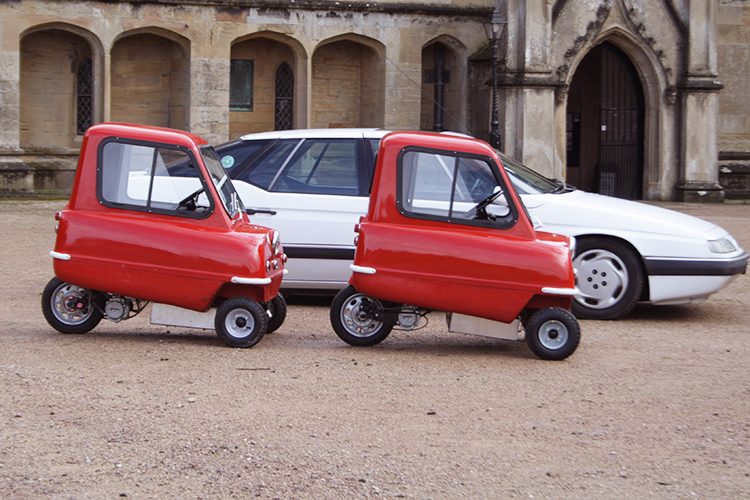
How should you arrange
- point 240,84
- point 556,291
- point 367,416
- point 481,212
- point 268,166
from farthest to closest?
point 240,84, point 268,166, point 481,212, point 556,291, point 367,416

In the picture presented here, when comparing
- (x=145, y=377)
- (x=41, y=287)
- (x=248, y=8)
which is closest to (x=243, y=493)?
(x=145, y=377)

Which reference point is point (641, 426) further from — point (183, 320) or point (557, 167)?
point (557, 167)

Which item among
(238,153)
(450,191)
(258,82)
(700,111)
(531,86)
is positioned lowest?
(450,191)

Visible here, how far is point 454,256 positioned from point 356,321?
33.6 inches

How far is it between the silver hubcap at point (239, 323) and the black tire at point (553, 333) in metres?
1.91

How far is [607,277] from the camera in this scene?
7.82 m

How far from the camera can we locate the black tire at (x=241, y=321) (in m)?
6.36

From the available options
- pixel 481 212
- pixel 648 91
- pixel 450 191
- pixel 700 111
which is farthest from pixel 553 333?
pixel 648 91

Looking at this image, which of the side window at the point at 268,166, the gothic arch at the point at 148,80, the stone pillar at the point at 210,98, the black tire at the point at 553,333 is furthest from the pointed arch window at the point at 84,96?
the black tire at the point at 553,333

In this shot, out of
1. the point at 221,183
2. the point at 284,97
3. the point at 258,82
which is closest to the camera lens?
the point at 221,183

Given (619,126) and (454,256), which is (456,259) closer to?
(454,256)

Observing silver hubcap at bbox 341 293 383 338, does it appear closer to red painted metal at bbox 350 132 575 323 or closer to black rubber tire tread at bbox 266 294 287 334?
red painted metal at bbox 350 132 575 323

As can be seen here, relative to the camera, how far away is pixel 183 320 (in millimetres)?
6504

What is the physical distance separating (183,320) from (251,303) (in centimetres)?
53
